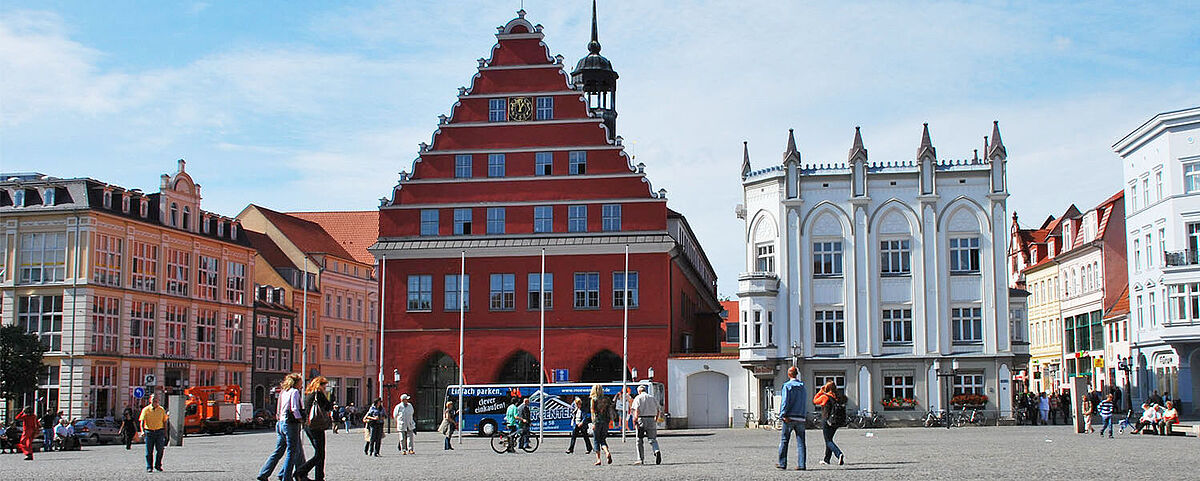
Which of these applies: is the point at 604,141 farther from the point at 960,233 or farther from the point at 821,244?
the point at 960,233

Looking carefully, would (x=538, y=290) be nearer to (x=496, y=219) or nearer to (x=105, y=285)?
(x=496, y=219)

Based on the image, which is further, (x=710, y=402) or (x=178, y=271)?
(x=178, y=271)

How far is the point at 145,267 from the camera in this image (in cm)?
7469

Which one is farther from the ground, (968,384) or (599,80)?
(599,80)

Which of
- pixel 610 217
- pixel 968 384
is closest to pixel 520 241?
pixel 610 217

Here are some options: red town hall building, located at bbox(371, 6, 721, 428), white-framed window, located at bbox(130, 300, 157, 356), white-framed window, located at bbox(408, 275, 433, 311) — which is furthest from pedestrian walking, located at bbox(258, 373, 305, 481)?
white-framed window, located at bbox(130, 300, 157, 356)

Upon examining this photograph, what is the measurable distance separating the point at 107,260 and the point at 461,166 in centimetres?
2319

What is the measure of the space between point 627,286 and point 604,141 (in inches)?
268

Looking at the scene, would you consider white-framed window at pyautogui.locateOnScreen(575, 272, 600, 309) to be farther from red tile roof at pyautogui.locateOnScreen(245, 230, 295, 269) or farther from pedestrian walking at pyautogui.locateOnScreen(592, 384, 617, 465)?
red tile roof at pyautogui.locateOnScreen(245, 230, 295, 269)

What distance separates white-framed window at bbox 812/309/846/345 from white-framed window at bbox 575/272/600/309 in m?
9.80

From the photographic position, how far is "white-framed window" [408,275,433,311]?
200 feet

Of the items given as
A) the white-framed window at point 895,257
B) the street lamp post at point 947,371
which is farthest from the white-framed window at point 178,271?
the street lamp post at point 947,371

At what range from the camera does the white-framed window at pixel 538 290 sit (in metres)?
59.8

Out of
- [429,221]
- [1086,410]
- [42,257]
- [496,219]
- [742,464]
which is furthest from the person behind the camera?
[42,257]
